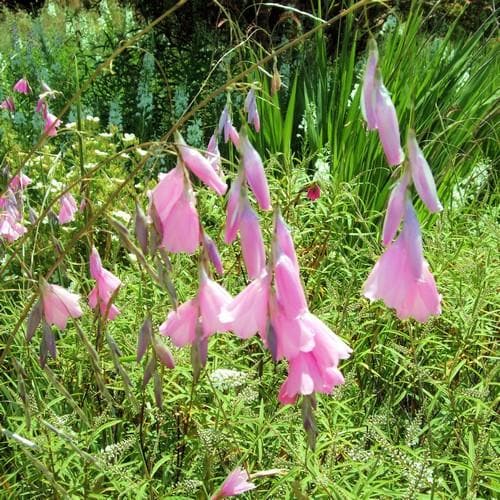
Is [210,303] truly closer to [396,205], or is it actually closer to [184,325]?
[184,325]

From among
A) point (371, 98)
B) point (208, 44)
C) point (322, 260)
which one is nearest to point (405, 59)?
point (322, 260)

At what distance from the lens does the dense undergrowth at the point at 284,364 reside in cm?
137

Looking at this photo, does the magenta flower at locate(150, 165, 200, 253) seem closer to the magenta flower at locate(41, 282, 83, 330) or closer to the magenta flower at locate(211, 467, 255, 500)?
the magenta flower at locate(41, 282, 83, 330)

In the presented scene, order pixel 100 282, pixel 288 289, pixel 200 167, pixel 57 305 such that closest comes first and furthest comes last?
pixel 288 289 → pixel 200 167 → pixel 57 305 → pixel 100 282

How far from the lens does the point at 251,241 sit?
85 centimetres

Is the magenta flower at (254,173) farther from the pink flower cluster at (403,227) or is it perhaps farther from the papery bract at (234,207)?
the pink flower cluster at (403,227)

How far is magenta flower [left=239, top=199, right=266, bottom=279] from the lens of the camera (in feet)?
2.78

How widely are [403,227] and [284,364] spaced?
43.9 inches

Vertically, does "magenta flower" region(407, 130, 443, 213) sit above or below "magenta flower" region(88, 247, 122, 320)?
above

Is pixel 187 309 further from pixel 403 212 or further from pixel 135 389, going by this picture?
pixel 135 389

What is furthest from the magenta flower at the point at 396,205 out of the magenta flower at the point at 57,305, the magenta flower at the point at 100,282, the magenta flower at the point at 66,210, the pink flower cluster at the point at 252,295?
the magenta flower at the point at 66,210

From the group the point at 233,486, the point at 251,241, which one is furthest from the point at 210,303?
the point at 233,486

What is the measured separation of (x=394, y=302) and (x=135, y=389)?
1.09m

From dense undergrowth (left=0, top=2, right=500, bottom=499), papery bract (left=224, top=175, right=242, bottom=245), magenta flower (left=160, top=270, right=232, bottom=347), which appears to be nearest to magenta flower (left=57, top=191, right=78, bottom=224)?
dense undergrowth (left=0, top=2, right=500, bottom=499)
